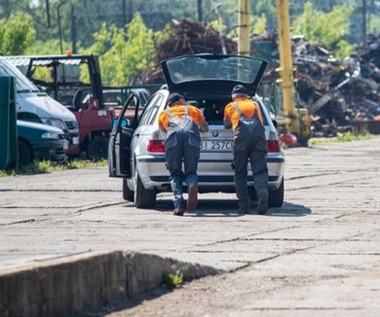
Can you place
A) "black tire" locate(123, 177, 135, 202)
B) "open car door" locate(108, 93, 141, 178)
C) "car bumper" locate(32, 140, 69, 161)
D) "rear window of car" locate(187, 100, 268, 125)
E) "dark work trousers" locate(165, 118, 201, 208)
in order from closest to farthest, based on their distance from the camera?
1. "dark work trousers" locate(165, 118, 201, 208)
2. "rear window of car" locate(187, 100, 268, 125)
3. "open car door" locate(108, 93, 141, 178)
4. "black tire" locate(123, 177, 135, 202)
5. "car bumper" locate(32, 140, 69, 161)

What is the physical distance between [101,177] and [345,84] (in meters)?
39.7

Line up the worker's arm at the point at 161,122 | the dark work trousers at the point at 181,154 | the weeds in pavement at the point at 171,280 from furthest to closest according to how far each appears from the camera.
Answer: the worker's arm at the point at 161,122
the dark work trousers at the point at 181,154
the weeds in pavement at the point at 171,280

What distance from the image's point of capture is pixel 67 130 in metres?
28.9

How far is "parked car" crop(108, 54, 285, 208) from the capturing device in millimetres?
18172

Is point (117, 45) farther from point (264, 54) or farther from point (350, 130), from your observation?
point (350, 130)

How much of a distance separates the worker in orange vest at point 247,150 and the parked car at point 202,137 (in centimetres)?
41

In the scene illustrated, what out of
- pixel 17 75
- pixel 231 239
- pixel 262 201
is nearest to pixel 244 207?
pixel 262 201

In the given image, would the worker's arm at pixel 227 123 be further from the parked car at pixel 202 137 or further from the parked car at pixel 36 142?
the parked car at pixel 36 142

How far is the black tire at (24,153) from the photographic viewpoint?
27.5m

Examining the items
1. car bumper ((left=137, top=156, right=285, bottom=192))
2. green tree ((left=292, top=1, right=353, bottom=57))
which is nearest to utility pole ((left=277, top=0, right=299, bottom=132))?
car bumper ((left=137, top=156, right=285, bottom=192))

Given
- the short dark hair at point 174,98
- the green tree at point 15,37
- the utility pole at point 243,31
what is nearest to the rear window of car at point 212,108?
the short dark hair at point 174,98

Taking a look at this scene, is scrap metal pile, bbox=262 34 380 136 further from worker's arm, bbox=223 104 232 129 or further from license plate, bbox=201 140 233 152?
worker's arm, bbox=223 104 232 129

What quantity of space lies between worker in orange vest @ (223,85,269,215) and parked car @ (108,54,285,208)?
411mm

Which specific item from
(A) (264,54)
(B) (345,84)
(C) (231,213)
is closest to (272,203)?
(C) (231,213)
